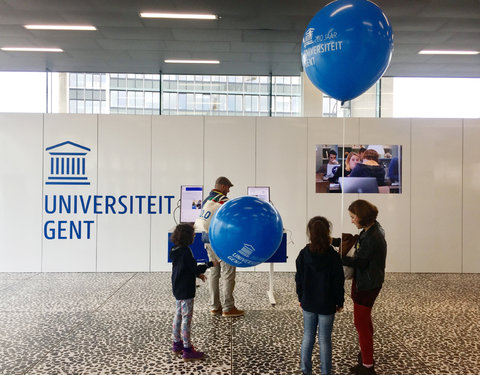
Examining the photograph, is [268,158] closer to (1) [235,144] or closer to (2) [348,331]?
(1) [235,144]

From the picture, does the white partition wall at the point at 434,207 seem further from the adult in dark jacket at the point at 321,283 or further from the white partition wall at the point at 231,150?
the adult in dark jacket at the point at 321,283

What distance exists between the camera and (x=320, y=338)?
8.00 feet

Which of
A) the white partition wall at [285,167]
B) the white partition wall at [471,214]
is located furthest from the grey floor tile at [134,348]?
the white partition wall at [471,214]

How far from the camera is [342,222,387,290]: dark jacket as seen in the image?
2.55m

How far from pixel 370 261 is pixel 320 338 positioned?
25.9 inches

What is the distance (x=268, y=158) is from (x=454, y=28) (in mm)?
3344

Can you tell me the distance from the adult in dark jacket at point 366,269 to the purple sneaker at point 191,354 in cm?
126

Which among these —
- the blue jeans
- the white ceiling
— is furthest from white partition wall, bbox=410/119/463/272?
the blue jeans

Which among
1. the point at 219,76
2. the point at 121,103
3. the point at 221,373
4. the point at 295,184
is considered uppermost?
the point at 219,76

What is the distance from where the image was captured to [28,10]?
474 cm

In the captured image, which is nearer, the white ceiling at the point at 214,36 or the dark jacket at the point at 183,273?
the dark jacket at the point at 183,273

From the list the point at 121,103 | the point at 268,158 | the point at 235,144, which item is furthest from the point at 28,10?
the point at 268,158

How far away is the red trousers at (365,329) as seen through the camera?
259 cm

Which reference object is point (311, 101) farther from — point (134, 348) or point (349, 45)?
point (134, 348)
